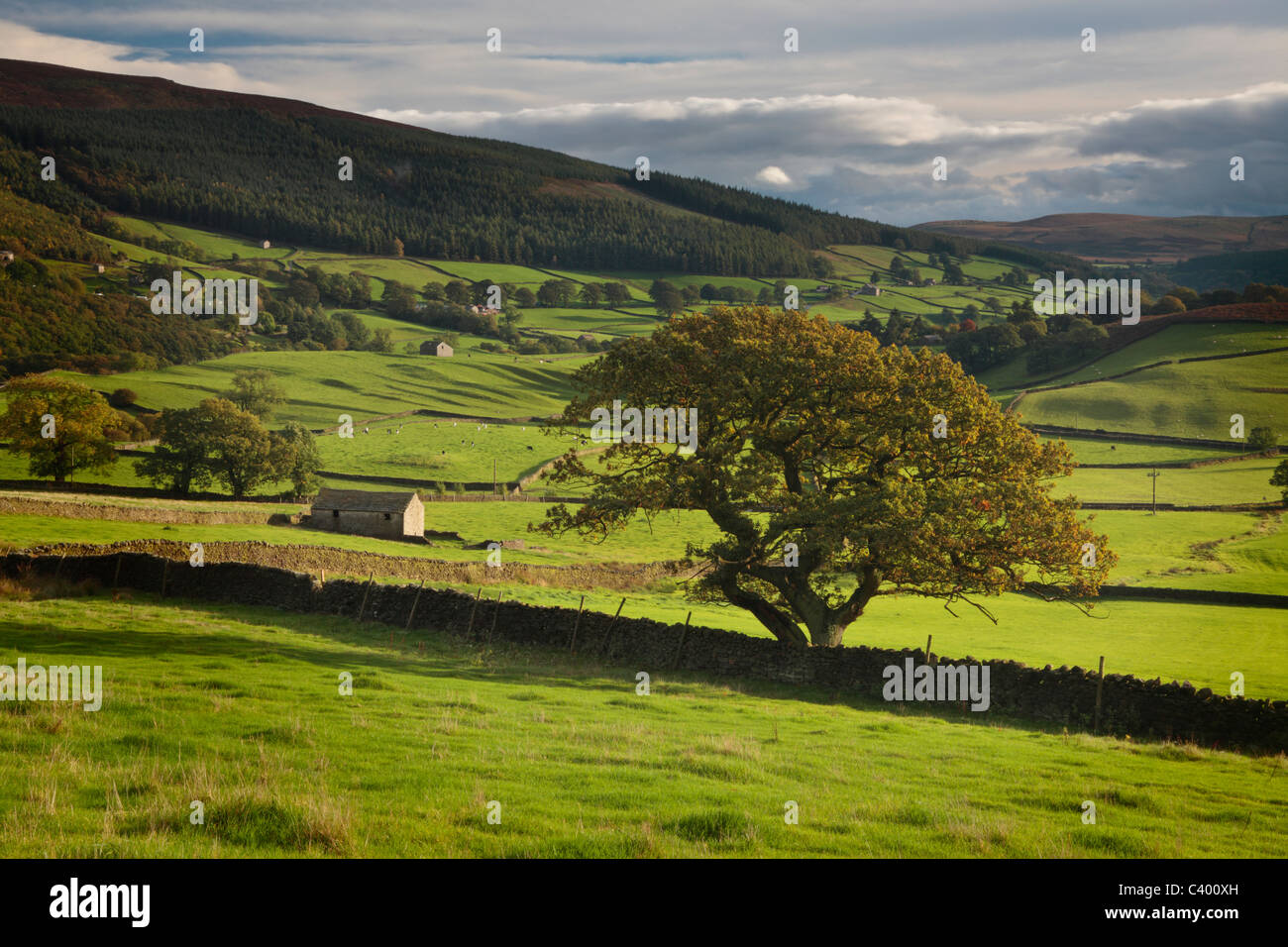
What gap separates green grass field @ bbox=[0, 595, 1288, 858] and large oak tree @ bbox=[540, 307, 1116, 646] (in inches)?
279

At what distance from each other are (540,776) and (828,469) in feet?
66.5

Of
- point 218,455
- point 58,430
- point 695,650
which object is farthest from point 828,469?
point 58,430

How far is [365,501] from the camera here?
65.7 m

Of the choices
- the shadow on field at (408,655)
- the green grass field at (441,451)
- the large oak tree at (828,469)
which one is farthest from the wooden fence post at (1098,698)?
the green grass field at (441,451)

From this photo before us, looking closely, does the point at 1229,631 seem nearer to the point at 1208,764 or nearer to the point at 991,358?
the point at 1208,764

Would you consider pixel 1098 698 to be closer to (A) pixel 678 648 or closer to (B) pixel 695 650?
(B) pixel 695 650

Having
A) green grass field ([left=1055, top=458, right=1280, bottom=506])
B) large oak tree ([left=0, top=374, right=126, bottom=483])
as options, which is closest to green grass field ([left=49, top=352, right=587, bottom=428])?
large oak tree ([left=0, top=374, right=126, bottom=483])

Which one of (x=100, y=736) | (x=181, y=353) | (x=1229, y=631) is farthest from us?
(x=181, y=353)

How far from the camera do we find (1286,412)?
108 m

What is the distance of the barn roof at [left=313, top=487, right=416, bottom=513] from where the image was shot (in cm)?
6500

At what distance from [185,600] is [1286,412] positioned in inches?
4528

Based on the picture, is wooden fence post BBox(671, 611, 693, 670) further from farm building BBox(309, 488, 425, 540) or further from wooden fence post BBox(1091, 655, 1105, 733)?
farm building BBox(309, 488, 425, 540)
